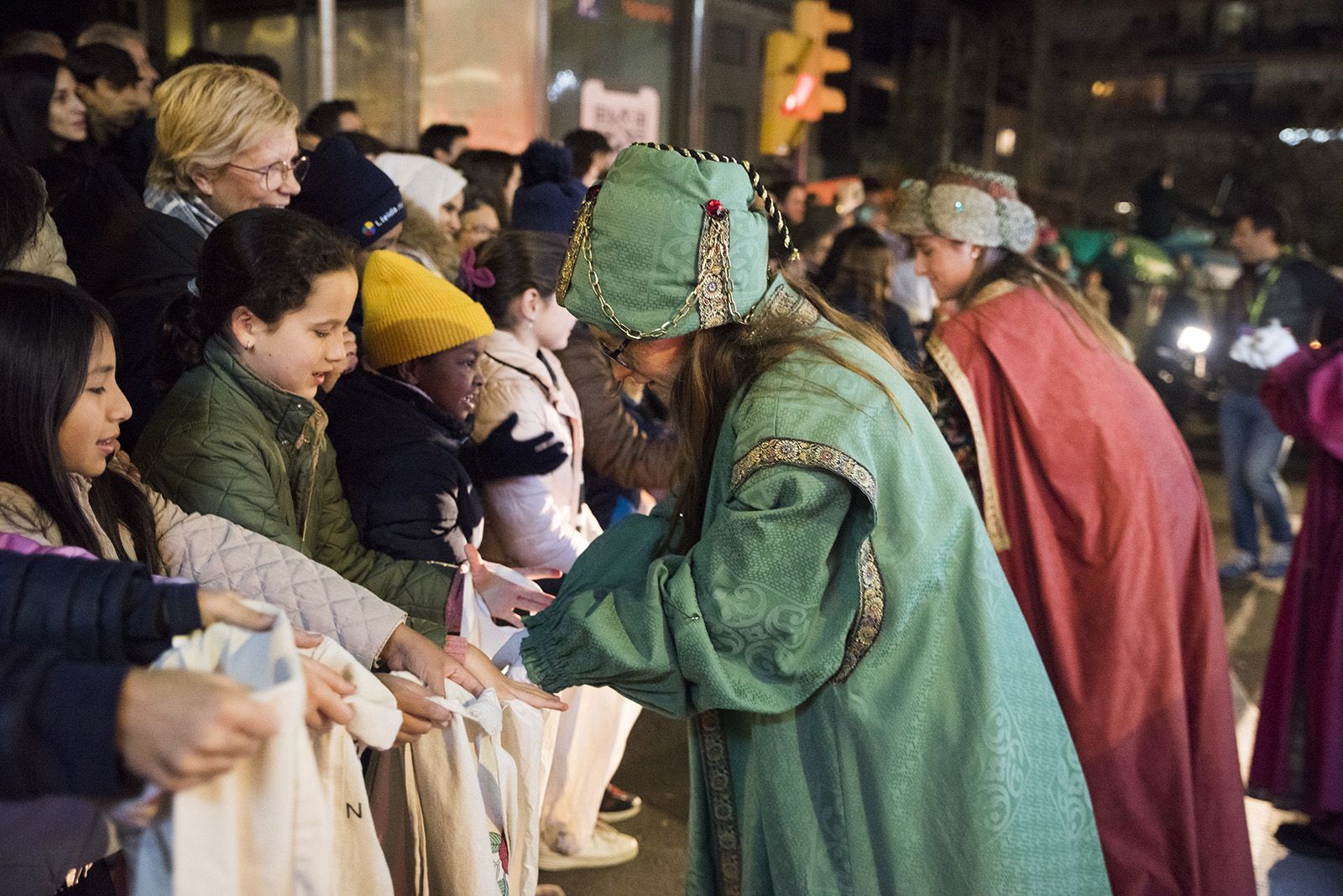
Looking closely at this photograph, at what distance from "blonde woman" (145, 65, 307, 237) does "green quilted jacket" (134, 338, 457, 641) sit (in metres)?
0.72

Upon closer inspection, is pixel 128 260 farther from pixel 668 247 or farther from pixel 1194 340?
pixel 1194 340

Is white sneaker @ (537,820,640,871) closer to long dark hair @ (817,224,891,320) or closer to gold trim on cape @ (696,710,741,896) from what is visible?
gold trim on cape @ (696,710,741,896)

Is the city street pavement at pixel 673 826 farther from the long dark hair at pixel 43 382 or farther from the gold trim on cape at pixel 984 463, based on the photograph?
the long dark hair at pixel 43 382

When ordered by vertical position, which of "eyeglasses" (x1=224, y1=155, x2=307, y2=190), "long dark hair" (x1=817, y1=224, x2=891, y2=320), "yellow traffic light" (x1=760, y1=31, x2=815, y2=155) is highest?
"yellow traffic light" (x1=760, y1=31, x2=815, y2=155)

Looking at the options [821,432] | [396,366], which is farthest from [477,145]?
[821,432]

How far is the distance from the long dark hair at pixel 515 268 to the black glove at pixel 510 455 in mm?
377

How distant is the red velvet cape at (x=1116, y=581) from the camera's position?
3.01 meters

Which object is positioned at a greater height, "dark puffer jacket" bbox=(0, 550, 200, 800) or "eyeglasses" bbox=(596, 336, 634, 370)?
"eyeglasses" bbox=(596, 336, 634, 370)

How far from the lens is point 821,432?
173 cm

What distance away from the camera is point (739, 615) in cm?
170

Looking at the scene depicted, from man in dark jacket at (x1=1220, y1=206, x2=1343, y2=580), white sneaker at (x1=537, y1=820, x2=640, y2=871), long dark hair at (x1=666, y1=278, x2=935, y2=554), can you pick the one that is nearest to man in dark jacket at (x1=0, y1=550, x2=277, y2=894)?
long dark hair at (x1=666, y1=278, x2=935, y2=554)

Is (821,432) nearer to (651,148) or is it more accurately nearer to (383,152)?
(651,148)

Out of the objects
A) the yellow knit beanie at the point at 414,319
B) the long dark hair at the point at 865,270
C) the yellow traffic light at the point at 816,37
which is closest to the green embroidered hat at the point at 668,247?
the yellow knit beanie at the point at 414,319

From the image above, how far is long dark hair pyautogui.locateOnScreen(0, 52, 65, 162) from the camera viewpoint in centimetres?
396
